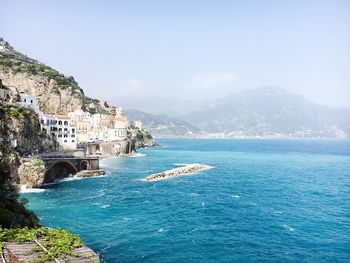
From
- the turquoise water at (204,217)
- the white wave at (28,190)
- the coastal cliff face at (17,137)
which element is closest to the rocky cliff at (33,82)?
the coastal cliff face at (17,137)

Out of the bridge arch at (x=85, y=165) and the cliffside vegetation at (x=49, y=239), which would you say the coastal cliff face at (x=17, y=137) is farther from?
the cliffside vegetation at (x=49, y=239)

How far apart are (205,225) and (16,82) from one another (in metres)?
162

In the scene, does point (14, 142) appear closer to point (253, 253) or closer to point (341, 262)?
point (253, 253)

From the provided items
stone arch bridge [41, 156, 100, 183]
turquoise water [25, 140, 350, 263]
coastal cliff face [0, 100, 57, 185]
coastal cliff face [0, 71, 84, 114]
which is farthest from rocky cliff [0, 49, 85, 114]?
turquoise water [25, 140, 350, 263]

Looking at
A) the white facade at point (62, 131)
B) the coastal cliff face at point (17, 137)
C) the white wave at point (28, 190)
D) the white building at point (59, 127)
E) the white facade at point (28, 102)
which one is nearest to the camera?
the coastal cliff face at point (17, 137)

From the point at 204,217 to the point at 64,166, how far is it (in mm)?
62271

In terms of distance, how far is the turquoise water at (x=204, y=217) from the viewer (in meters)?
48.2

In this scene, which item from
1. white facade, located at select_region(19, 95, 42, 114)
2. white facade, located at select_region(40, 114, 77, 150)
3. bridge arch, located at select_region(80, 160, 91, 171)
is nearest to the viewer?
bridge arch, located at select_region(80, 160, 91, 171)

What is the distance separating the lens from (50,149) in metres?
126

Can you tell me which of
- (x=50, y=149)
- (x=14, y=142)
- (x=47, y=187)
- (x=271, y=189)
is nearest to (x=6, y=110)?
(x=14, y=142)

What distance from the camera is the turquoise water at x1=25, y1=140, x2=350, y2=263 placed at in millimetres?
48250

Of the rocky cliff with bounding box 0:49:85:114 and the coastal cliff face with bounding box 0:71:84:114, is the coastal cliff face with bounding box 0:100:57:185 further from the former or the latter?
the rocky cliff with bounding box 0:49:85:114

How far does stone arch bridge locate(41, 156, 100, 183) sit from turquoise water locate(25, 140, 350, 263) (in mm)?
5685

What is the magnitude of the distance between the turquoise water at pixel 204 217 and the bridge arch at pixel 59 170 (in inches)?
189
